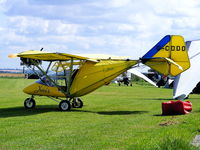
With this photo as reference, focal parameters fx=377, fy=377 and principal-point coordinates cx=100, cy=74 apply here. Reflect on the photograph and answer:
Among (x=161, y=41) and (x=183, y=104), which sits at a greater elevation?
(x=161, y=41)

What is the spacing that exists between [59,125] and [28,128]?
122 centimetres

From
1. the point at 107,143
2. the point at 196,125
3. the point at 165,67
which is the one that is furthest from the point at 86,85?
the point at 107,143

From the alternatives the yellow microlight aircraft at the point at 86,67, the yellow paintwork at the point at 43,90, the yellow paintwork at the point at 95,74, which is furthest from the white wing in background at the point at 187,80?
the yellow paintwork at the point at 43,90

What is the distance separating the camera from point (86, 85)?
1947cm

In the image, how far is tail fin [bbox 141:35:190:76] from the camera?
1831cm

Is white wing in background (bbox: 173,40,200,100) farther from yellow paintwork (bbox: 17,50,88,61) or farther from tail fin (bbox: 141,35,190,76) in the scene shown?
yellow paintwork (bbox: 17,50,88,61)

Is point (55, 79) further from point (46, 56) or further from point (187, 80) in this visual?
point (187, 80)

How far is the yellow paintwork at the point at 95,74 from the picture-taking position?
1892 centimetres

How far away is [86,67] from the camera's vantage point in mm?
19578

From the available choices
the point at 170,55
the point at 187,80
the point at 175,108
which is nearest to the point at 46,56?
the point at 170,55

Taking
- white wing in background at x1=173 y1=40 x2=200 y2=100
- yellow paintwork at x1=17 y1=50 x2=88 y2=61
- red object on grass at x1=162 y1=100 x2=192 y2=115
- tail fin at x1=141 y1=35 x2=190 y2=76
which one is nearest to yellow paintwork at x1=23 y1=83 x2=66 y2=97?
yellow paintwork at x1=17 y1=50 x2=88 y2=61

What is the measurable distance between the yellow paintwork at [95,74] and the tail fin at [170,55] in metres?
1.18

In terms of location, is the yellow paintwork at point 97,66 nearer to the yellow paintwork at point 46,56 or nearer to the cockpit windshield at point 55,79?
the yellow paintwork at point 46,56

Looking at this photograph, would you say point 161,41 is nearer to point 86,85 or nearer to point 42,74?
point 86,85
